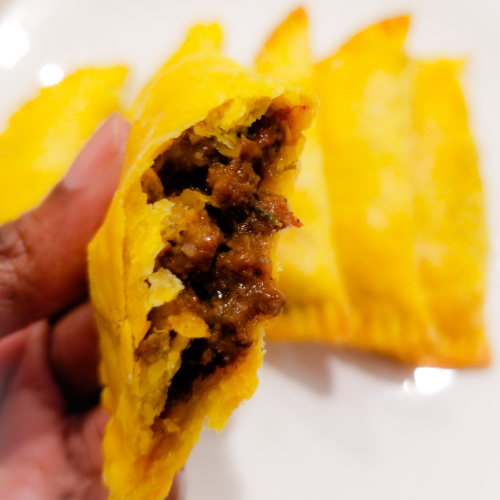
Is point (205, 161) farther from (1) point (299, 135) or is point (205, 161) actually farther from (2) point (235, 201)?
(1) point (299, 135)

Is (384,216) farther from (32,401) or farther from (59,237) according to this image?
(32,401)

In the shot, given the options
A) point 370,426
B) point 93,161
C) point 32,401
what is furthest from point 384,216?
point 32,401

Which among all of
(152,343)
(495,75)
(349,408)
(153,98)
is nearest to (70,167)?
(153,98)

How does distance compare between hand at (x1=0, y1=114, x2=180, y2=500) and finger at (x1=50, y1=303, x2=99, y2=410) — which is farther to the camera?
finger at (x1=50, y1=303, x2=99, y2=410)

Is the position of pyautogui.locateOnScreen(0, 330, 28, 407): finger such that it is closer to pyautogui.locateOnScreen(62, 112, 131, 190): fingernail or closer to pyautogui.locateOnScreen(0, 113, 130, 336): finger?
pyautogui.locateOnScreen(0, 113, 130, 336): finger

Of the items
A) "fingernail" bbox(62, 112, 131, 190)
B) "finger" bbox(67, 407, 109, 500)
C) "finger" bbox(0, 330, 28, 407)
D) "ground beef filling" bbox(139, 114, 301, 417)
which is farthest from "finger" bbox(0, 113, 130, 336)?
"ground beef filling" bbox(139, 114, 301, 417)

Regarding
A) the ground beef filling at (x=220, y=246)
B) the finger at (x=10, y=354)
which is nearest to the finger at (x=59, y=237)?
the finger at (x=10, y=354)
